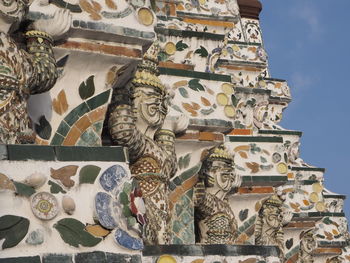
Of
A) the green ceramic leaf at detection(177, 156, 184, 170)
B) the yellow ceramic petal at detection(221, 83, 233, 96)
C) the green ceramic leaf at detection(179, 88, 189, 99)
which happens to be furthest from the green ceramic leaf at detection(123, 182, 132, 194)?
the yellow ceramic petal at detection(221, 83, 233, 96)

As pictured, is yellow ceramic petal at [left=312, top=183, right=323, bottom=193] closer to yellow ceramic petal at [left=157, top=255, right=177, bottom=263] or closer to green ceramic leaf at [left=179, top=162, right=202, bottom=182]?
green ceramic leaf at [left=179, top=162, right=202, bottom=182]

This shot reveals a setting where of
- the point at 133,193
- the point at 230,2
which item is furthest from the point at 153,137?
the point at 230,2

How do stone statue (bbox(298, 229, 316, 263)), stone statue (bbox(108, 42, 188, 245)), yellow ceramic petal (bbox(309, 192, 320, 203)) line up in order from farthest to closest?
stone statue (bbox(298, 229, 316, 263)) < yellow ceramic petal (bbox(309, 192, 320, 203)) < stone statue (bbox(108, 42, 188, 245))

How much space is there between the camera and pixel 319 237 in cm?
2673

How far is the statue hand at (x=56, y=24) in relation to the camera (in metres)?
9.52

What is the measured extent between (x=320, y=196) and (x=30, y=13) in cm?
1588

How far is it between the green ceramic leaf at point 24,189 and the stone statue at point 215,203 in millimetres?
8120

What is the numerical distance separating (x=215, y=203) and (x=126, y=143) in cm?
446

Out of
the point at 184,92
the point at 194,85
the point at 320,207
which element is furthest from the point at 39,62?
the point at 320,207

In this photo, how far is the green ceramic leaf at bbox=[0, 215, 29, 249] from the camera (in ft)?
22.3

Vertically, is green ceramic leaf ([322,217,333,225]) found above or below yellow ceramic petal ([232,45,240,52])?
below

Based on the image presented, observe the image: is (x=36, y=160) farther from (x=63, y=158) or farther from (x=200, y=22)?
(x=200, y=22)

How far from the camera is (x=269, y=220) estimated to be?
19.3m

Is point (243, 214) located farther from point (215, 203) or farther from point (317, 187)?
point (317, 187)
